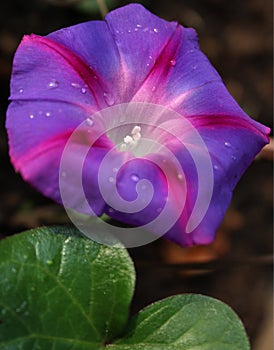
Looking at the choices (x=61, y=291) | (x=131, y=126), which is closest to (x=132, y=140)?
(x=131, y=126)

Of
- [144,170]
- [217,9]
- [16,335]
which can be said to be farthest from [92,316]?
[217,9]

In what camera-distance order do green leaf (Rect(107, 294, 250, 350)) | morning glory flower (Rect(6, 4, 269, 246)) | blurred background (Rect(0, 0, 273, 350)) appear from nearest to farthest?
morning glory flower (Rect(6, 4, 269, 246)) → green leaf (Rect(107, 294, 250, 350)) → blurred background (Rect(0, 0, 273, 350))

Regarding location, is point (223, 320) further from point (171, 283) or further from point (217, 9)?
point (217, 9)

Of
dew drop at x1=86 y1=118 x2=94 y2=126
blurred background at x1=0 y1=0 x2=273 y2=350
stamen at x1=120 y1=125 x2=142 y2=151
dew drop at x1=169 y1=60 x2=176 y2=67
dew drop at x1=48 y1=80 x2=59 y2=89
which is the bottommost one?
blurred background at x1=0 y1=0 x2=273 y2=350

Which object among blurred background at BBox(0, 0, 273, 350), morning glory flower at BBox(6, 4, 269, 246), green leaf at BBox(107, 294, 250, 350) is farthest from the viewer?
blurred background at BBox(0, 0, 273, 350)

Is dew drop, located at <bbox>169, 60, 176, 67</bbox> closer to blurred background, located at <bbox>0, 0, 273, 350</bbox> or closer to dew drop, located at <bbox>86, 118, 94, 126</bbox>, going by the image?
dew drop, located at <bbox>86, 118, 94, 126</bbox>

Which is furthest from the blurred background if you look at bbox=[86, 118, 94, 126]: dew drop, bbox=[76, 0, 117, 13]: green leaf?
bbox=[86, 118, 94, 126]: dew drop

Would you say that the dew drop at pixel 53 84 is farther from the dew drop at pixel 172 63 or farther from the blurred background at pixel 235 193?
the blurred background at pixel 235 193

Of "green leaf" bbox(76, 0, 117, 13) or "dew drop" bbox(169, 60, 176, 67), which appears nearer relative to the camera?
"dew drop" bbox(169, 60, 176, 67)

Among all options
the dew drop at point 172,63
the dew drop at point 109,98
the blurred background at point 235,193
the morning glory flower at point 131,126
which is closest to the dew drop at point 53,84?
the morning glory flower at point 131,126
